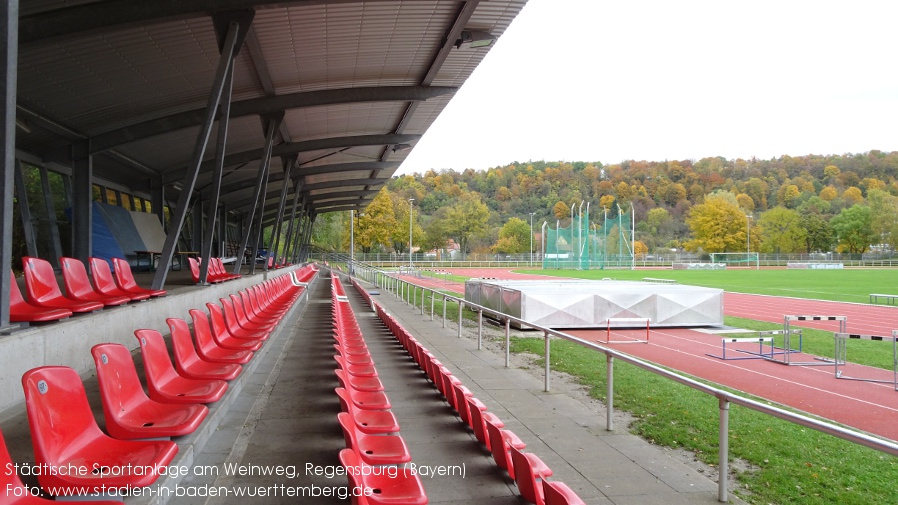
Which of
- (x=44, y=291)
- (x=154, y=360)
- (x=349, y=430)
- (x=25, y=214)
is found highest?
(x=25, y=214)

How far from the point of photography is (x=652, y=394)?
8344mm

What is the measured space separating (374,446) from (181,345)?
6.58 feet

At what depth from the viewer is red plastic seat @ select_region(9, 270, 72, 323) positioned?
15.2ft

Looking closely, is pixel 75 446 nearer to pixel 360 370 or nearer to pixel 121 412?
pixel 121 412

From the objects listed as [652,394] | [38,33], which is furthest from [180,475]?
[38,33]

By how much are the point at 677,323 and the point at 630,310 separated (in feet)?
5.45

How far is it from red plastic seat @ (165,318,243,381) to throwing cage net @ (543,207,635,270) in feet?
192

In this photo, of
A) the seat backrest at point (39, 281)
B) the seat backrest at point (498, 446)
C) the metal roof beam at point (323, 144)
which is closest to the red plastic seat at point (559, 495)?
the seat backrest at point (498, 446)

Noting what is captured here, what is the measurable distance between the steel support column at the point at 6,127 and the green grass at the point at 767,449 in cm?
579

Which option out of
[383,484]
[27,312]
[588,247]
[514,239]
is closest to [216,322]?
[27,312]

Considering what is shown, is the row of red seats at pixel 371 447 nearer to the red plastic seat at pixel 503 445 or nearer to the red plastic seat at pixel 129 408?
the red plastic seat at pixel 503 445

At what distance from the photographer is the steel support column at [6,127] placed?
4.29m

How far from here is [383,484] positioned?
343 centimetres

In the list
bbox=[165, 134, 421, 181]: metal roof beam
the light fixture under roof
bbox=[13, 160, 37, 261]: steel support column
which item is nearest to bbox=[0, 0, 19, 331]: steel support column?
the light fixture under roof
